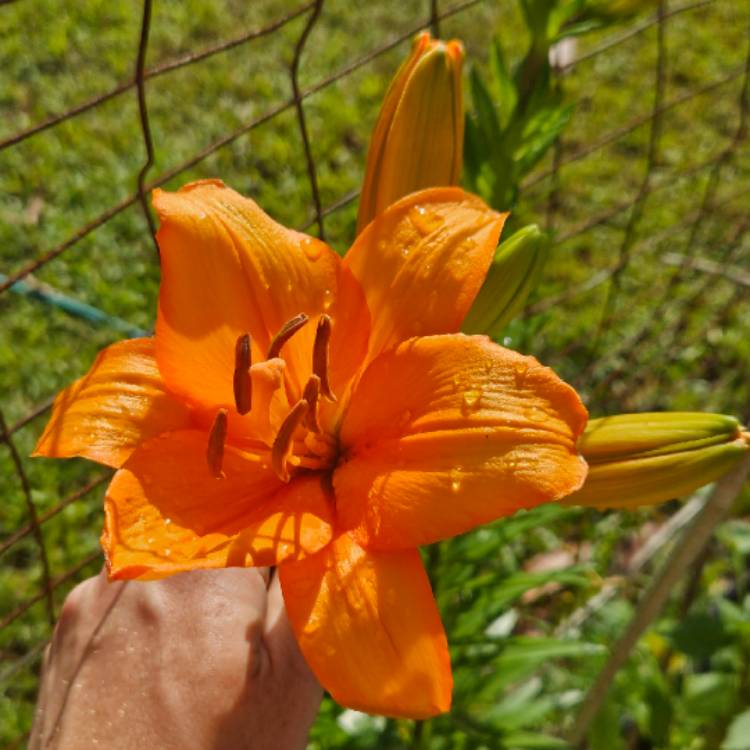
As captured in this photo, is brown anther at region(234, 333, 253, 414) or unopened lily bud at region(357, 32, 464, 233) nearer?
brown anther at region(234, 333, 253, 414)

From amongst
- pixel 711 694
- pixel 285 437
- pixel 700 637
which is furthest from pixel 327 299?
pixel 711 694

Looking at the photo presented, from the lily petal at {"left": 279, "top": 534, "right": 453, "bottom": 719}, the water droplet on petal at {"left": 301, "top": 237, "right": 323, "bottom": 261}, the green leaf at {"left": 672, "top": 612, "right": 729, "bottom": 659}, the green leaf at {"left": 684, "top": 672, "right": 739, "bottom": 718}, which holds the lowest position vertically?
the green leaf at {"left": 684, "top": 672, "right": 739, "bottom": 718}

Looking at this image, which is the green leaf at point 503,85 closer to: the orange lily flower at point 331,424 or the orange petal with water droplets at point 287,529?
the orange lily flower at point 331,424

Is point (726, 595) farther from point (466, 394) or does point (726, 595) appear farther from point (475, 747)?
point (466, 394)

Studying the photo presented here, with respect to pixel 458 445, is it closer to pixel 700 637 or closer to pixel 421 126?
pixel 421 126

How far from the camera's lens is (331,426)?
2.76 feet

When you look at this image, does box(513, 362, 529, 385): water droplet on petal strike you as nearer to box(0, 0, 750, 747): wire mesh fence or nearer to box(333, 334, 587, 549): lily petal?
box(333, 334, 587, 549): lily petal

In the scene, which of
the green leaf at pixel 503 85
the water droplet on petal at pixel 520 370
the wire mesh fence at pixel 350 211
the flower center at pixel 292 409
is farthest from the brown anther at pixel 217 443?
the wire mesh fence at pixel 350 211

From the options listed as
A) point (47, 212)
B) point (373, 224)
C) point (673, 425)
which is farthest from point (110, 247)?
point (673, 425)

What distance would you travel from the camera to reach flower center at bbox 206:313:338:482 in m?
0.72

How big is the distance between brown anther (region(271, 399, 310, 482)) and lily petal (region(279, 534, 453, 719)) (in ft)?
0.25

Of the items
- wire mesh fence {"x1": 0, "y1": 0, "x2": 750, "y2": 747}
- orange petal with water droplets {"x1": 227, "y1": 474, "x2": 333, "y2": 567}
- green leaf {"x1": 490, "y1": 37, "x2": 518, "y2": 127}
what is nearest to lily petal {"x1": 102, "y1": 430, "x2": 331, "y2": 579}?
orange petal with water droplets {"x1": 227, "y1": 474, "x2": 333, "y2": 567}

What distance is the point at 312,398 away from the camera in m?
0.76

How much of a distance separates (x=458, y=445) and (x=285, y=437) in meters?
0.13
